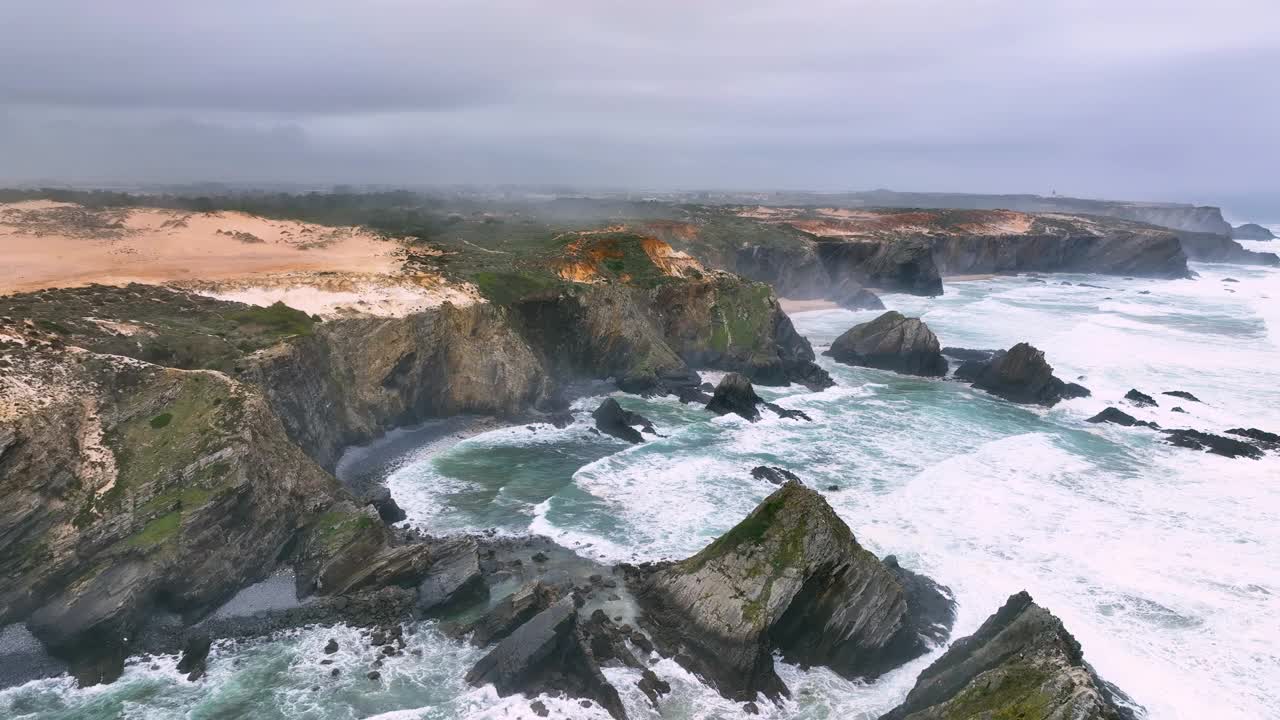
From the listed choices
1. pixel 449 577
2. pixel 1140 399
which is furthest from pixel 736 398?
pixel 1140 399

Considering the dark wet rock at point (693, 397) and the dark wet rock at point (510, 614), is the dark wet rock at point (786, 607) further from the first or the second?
the dark wet rock at point (693, 397)

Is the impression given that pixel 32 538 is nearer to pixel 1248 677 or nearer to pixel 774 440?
pixel 774 440

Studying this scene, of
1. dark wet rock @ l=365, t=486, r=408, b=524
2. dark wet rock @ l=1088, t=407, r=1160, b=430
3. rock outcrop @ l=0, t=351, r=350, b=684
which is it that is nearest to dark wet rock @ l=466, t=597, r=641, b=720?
rock outcrop @ l=0, t=351, r=350, b=684

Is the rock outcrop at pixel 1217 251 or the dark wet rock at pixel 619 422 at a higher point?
the rock outcrop at pixel 1217 251

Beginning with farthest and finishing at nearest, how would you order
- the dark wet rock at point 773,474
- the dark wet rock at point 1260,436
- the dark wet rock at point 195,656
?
the dark wet rock at point 1260,436 → the dark wet rock at point 773,474 → the dark wet rock at point 195,656

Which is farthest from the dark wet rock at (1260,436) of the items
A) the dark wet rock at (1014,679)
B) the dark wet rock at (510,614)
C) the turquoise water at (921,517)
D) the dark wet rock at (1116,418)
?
the dark wet rock at (510,614)

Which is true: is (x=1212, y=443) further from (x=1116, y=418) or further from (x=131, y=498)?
(x=131, y=498)
